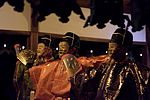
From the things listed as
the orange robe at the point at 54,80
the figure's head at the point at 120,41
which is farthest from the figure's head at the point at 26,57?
the figure's head at the point at 120,41

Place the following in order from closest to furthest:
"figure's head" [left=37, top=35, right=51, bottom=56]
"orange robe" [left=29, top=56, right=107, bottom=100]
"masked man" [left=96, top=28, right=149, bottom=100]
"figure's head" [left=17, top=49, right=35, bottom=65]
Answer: "masked man" [left=96, top=28, right=149, bottom=100] < "orange robe" [left=29, top=56, right=107, bottom=100] < "figure's head" [left=37, top=35, right=51, bottom=56] < "figure's head" [left=17, top=49, right=35, bottom=65]

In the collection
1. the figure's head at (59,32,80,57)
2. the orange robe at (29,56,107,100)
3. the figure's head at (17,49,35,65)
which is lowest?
the orange robe at (29,56,107,100)

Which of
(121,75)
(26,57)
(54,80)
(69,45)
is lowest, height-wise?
(54,80)

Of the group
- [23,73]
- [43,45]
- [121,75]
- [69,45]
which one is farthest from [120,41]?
[23,73]

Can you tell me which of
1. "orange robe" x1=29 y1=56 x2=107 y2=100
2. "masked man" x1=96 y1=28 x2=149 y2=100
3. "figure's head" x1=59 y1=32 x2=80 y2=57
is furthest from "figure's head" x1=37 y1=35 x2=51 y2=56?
"masked man" x1=96 y1=28 x2=149 y2=100

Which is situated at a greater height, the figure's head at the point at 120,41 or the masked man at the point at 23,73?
the figure's head at the point at 120,41

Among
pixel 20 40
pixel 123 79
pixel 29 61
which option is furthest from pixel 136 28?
pixel 20 40

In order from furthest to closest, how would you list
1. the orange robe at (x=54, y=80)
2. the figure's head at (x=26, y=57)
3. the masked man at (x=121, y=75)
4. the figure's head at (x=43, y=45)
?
the figure's head at (x=26, y=57) < the figure's head at (x=43, y=45) < the orange robe at (x=54, y=80) < the masked man at (x=121, y=75)

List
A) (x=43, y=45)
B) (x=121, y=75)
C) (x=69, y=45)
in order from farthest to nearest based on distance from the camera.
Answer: (x=43, y=45), (x=69, y=45), (x=121, y=75)

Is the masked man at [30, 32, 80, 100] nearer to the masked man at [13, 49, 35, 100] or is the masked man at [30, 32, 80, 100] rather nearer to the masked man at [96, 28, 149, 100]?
the masked man at [13, 49, 35, 100]

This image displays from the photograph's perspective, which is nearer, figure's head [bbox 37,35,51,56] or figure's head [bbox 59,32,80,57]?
figure's head [bbox 59,32,80,57]

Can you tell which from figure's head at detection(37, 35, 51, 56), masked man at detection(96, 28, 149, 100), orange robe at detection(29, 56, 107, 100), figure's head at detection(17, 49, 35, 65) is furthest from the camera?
figure's head at detection(17, 49, 35, 65)

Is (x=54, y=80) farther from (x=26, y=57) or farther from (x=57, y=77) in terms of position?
(x=26, y=57)

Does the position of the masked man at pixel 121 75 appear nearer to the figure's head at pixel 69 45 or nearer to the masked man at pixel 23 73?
the figure's head at pixel 69 45
